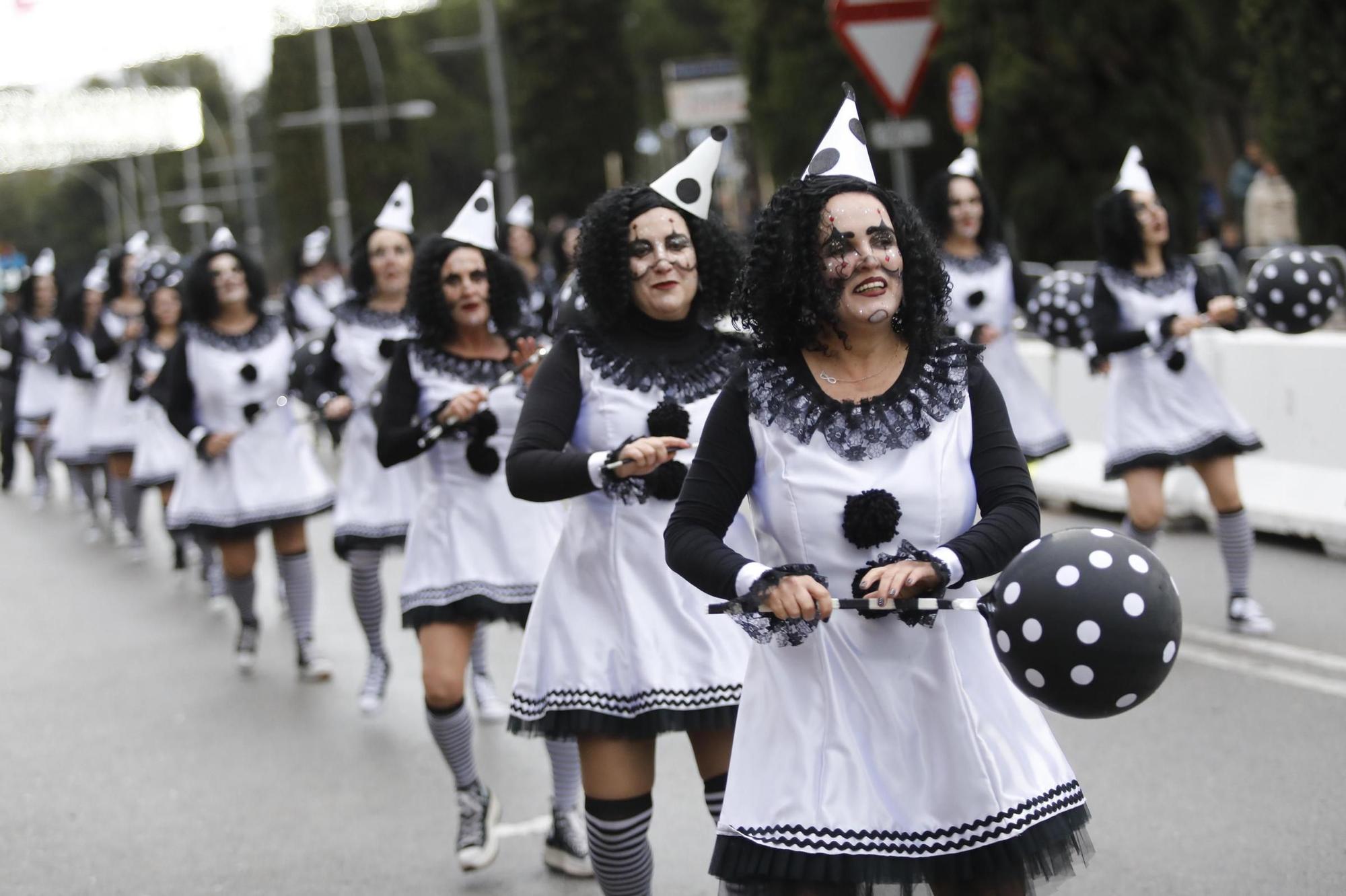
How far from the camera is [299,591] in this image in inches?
338

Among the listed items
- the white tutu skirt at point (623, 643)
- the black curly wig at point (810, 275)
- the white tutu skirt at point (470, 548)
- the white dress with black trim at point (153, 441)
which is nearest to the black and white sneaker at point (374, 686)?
the white tutu skirt at point (470, 548)

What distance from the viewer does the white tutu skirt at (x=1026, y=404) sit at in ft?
28.3

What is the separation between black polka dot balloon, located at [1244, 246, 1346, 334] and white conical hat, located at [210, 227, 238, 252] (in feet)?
16.1

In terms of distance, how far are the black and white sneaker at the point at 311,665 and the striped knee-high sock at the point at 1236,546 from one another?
4258mm

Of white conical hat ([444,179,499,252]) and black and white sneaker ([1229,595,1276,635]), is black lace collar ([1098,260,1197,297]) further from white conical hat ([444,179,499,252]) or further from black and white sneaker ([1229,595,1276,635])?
white conical hat ([444,179,499,252])

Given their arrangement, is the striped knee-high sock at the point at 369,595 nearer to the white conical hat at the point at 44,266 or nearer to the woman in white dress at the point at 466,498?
the woman in white dress at the point at 466,498

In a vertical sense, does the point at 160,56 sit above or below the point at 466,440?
above

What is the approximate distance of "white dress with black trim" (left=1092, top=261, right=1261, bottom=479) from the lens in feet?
24.5

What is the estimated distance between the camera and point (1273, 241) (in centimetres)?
1570

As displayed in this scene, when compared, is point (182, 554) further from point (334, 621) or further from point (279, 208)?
point (279, 208)

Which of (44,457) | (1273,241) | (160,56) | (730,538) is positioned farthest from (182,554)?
(160,56)

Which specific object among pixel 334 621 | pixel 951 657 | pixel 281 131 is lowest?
pixel 334 621

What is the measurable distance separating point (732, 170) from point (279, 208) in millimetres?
32409

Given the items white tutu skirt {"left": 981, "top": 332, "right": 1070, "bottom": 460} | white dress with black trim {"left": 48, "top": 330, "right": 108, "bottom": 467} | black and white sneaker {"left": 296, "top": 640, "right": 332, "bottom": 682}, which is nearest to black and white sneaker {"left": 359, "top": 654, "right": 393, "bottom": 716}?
black and white sneaker {"left": 296, "top": 640, "right": 332, "bottom": 682}
